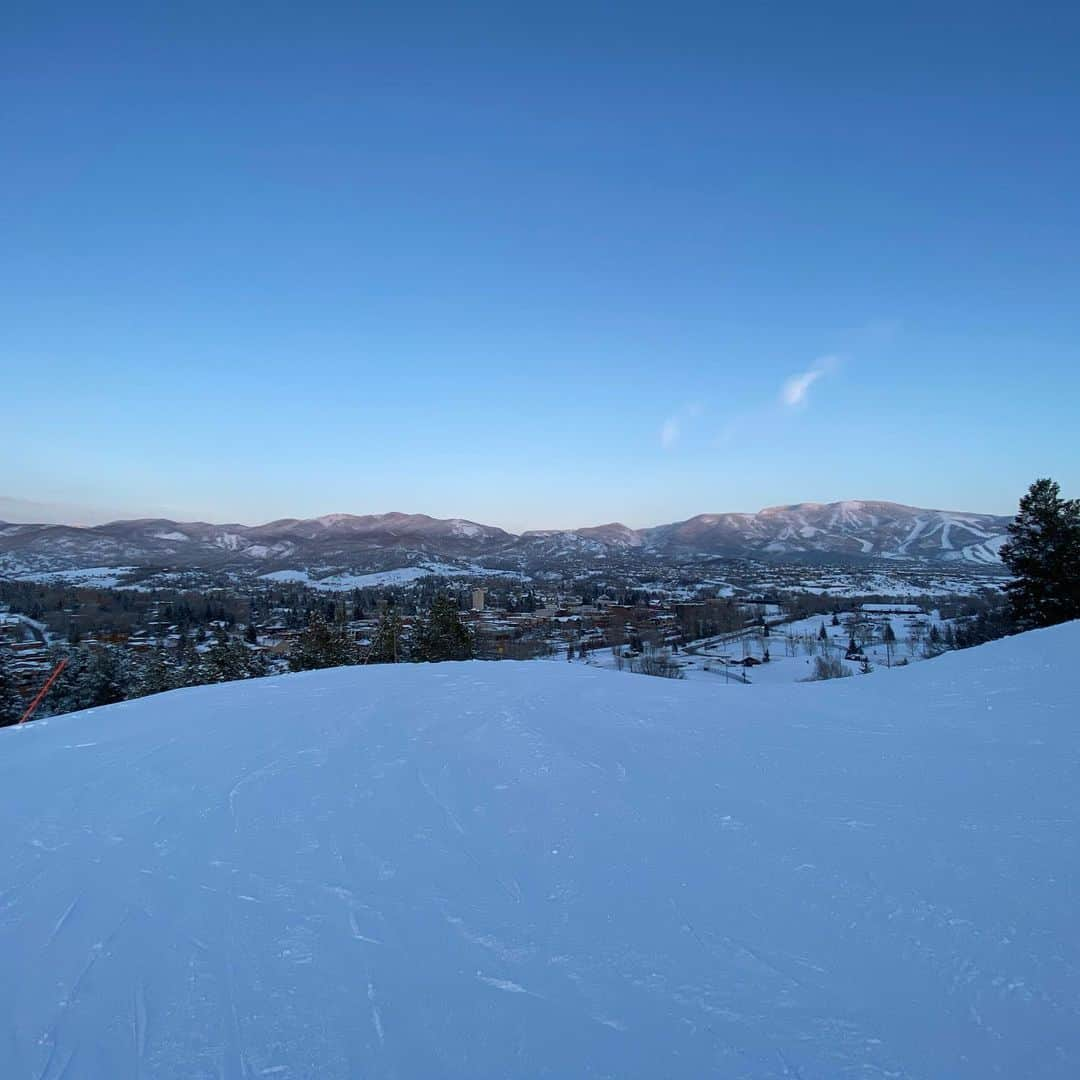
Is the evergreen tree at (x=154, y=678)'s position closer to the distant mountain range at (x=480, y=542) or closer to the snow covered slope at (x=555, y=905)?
the snow covered slope at (x=555, y=905)

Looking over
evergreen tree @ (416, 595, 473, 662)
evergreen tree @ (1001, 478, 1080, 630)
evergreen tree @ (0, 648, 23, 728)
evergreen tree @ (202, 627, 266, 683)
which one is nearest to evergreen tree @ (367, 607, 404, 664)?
evergreen tree @ (416, 595, 473, 662)

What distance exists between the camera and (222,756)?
4574mm

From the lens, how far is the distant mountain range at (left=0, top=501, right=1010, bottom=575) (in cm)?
10994

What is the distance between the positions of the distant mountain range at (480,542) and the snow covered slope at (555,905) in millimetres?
101288

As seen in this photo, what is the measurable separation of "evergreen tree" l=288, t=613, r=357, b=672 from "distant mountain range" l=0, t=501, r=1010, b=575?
8374 centimetres

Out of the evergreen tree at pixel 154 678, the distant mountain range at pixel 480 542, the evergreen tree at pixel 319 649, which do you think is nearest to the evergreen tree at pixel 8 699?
the evergreen tree at pixel 154 678

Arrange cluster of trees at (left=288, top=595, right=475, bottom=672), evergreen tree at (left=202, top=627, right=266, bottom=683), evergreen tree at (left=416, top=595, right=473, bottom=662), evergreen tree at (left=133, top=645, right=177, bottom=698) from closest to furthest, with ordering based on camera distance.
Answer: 1. evergreen tree at (left=202, top=627, right=266, bottom=683)
2. evergreen tree at (left=133, top=645, right=177, bottom=698)
3. cluster of trees at (left=288, top=595, right=475, bottom=672)
4. evergreen tree at (left=416, top=595, right=473, bottom=662)

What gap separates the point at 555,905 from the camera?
2428 millimetres

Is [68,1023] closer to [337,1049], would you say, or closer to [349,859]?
[337,1049]

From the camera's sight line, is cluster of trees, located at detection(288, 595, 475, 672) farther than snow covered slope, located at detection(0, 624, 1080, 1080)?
Yes

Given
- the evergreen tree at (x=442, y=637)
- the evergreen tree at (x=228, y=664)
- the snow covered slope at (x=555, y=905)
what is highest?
the snow covered slope at (x=555, y=905)

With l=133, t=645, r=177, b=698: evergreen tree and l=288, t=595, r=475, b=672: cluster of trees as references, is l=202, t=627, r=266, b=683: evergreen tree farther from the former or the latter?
l=288, t=595, r=475, b=672: cluster of trees

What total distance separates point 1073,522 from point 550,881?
60.9 ft

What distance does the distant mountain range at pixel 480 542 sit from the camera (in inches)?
4328
